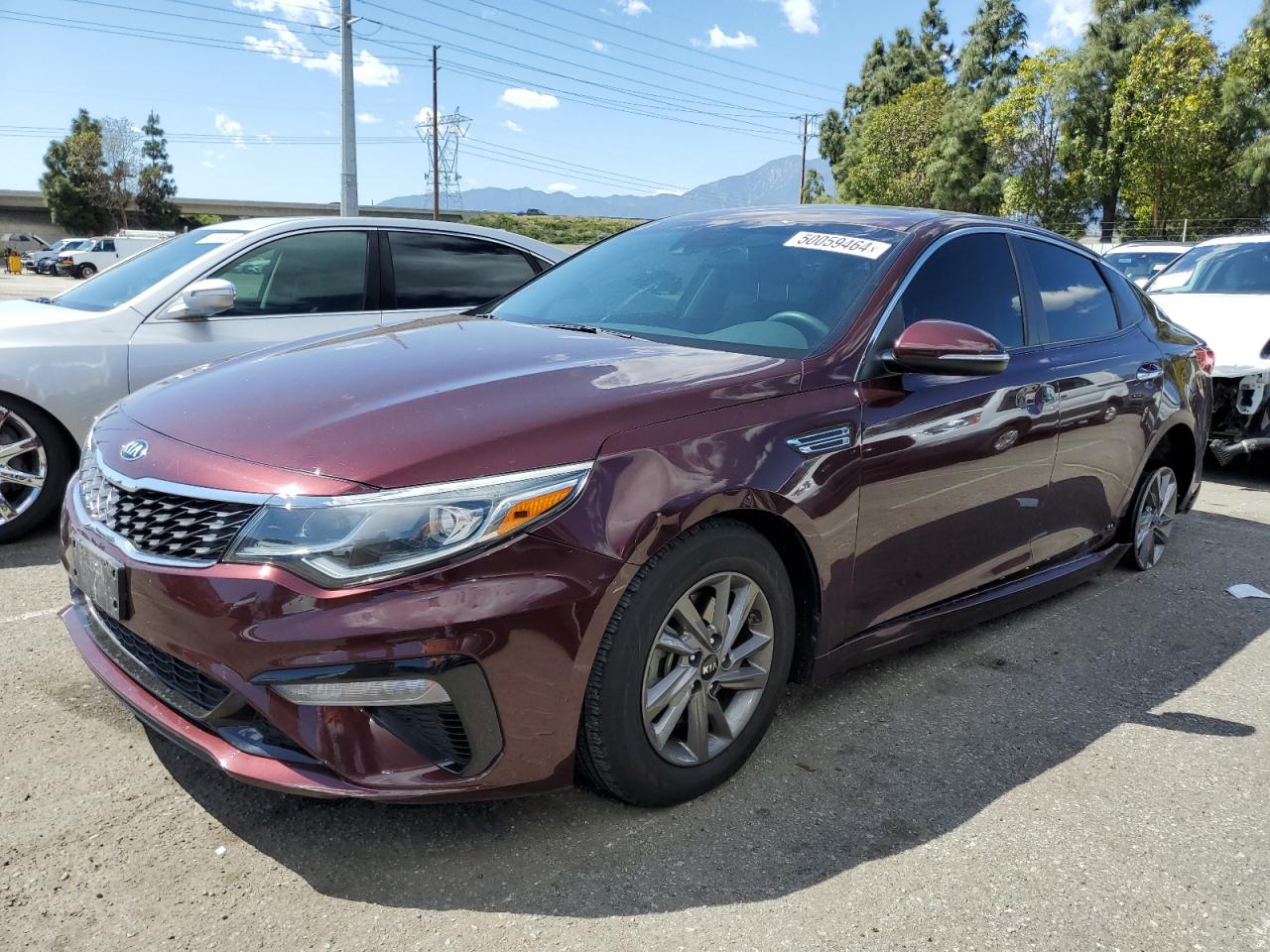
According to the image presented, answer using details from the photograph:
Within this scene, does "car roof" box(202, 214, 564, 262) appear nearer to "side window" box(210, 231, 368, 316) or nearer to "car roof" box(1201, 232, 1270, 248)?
"side window" box(210, 231, 368, 316)

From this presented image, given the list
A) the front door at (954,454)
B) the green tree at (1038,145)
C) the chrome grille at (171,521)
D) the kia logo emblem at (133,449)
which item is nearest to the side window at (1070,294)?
the front door at (954,454)

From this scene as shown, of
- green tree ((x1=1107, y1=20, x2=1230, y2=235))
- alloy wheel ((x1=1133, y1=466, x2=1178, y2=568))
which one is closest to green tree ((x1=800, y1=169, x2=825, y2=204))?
green tree ((x1=1107, y1=20, x2=1230, y2=235))

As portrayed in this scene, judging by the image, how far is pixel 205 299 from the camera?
4.84 meters

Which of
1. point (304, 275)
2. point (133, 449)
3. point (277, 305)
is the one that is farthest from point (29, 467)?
point (133, 449)

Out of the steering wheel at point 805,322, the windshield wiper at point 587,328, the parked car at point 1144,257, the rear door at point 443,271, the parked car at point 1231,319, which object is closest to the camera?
the steering wheel at point 805,322

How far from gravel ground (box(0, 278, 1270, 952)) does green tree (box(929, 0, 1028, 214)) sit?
44.7 m

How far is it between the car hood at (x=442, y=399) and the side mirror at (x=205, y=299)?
6.14 feet

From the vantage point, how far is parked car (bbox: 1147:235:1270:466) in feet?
22.5

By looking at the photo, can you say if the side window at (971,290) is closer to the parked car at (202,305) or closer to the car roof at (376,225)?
the car roof at (376,225)

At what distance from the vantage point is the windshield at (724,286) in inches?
123

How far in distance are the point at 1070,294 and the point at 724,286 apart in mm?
1620

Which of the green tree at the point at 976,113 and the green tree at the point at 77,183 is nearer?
the green tree at the point at 976,113

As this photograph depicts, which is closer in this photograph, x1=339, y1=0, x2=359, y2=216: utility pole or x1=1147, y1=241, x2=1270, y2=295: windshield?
x1=1147, y1=241, x2=1270, y2=295: windshield

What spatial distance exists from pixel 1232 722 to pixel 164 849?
10.9ft
